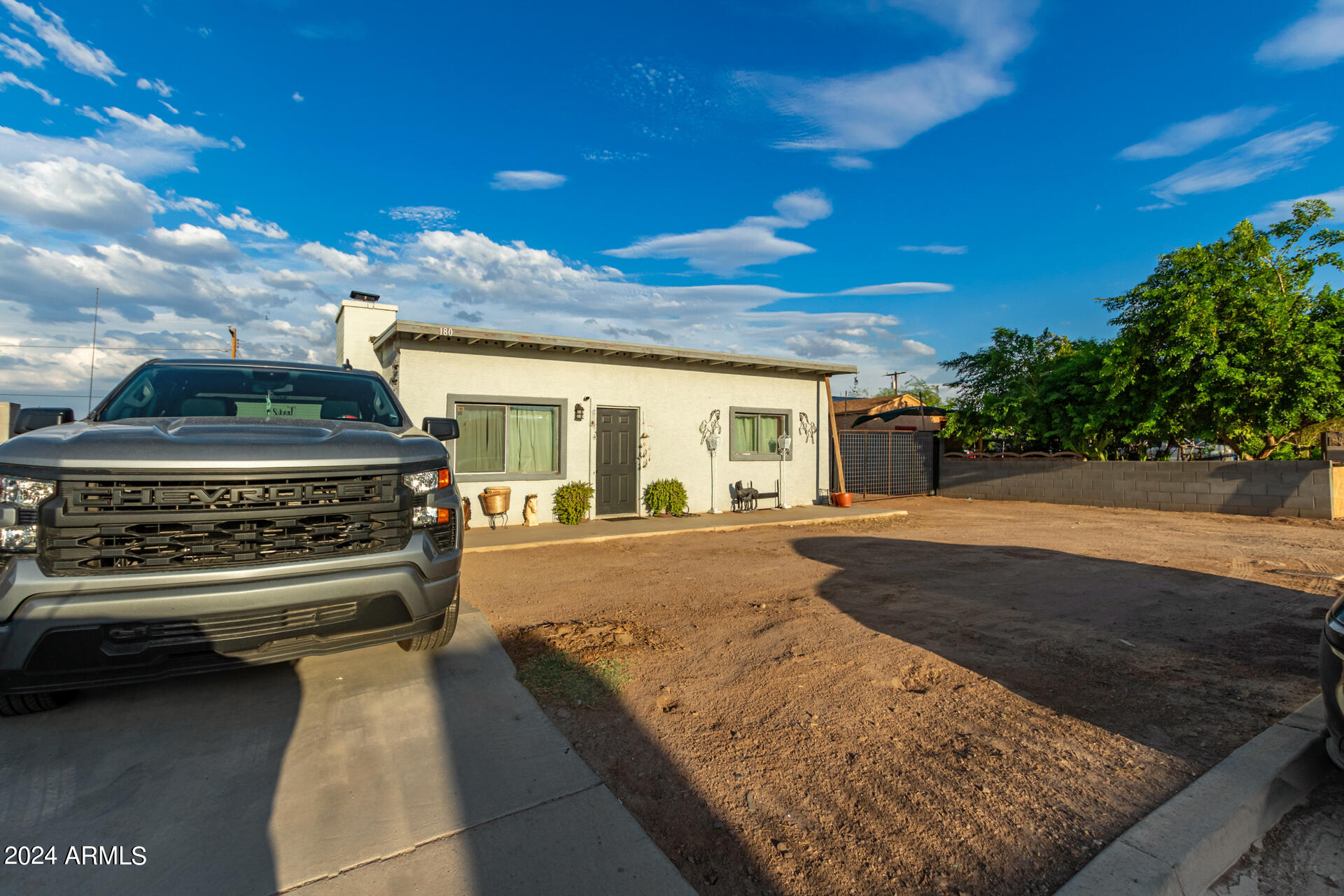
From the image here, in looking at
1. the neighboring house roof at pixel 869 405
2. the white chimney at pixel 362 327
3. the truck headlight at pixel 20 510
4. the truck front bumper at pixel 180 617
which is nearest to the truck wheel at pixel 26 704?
the truck front bumper at pixel 180 617

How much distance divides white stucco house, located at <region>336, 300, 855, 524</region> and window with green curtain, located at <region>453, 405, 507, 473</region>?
16mm

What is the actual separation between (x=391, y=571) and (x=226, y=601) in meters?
0.59

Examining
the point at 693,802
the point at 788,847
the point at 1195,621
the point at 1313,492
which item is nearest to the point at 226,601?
the point at 693,802

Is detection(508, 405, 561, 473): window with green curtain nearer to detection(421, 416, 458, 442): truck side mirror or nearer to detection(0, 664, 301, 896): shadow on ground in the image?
detection(421, 416, 458, 442): truck side mirror

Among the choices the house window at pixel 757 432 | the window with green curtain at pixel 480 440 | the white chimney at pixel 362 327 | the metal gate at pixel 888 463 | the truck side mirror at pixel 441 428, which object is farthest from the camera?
the metal gate at pixel 888 463

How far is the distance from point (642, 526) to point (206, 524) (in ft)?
24.3

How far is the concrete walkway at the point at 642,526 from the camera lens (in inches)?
324

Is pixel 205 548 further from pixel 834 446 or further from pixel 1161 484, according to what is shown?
pixel 1161 484

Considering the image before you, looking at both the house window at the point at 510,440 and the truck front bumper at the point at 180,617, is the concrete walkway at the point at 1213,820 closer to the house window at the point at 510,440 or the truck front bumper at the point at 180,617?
the truck front bumper at the point at 180,617

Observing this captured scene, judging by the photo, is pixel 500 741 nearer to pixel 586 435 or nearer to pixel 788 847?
pixel 788 847

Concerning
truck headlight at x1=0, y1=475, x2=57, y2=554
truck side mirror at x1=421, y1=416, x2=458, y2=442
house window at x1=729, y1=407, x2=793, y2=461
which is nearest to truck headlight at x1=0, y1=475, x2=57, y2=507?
truck headlight at x1=0, y1=475, x2=57, y2=554

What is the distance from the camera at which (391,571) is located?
2709 millimetres

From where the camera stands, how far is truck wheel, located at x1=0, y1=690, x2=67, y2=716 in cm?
268

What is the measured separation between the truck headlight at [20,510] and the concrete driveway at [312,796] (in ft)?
2.94
